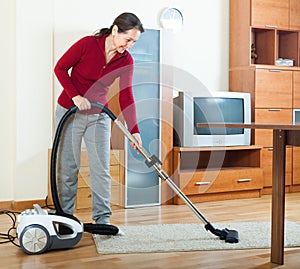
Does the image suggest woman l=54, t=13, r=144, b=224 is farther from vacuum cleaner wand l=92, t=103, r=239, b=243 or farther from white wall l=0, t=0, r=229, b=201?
white wall l=0, t=0, r=229, b=201

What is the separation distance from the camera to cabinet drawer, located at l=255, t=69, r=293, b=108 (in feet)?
17.4

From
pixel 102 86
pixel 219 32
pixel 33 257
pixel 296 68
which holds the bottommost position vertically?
pixel 33 257

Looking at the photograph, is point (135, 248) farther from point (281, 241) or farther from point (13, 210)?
point (13, 210)

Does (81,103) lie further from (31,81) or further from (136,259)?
(31,81)

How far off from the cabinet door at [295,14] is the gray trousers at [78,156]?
9.71 feet

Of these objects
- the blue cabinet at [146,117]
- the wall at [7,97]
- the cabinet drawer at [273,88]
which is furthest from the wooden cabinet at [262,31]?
the wall at [7,97]

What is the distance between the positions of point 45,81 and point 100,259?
2024 mm

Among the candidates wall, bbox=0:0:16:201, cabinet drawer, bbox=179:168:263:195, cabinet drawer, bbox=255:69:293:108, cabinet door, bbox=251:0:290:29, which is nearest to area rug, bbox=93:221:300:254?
cabinet drawer, bbox=179:168:263:195

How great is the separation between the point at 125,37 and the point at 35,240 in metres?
1.13

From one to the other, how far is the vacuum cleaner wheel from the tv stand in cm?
192

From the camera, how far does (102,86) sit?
3.20 m

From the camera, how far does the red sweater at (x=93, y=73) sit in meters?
3.07

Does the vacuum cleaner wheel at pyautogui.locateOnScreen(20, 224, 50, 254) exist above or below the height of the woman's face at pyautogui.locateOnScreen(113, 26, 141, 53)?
below

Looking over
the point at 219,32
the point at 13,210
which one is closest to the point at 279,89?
the point at 219,32
